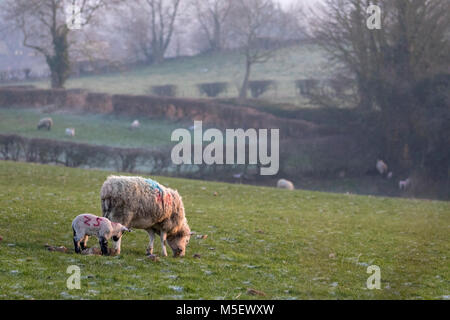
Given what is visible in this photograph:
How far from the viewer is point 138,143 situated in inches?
1743

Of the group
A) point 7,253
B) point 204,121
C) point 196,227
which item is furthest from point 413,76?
point 7,253

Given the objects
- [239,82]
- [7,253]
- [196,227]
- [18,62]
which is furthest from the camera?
[18,62]

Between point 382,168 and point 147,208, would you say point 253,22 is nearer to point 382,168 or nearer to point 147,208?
point 382,168

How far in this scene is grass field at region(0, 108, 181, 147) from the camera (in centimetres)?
4462

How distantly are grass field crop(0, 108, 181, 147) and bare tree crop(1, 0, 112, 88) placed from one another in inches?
315

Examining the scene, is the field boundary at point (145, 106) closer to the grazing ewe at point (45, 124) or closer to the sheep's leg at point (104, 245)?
the grazing ewe at point (45, 124)

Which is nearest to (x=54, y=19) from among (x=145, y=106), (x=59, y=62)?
(x=59, y=62)

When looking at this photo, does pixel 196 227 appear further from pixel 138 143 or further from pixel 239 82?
pixel 239 82

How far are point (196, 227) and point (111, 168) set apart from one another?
711 inches

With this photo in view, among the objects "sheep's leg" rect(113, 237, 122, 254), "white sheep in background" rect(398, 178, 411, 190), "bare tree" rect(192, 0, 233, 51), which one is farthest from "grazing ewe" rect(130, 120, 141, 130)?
"sheep's leg" rect(113, 237, 122, 254)

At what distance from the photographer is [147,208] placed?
1134cm

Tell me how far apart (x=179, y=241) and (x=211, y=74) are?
63.9m
